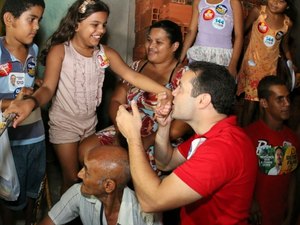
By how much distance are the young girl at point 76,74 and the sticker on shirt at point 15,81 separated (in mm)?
177

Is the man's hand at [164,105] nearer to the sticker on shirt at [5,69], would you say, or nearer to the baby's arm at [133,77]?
the baby's arm at [133,77]

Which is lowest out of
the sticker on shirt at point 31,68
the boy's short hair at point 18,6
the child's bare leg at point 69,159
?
the child's bare leg at point 69,159

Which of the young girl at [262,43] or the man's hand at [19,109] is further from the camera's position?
the young girl at [262,43]

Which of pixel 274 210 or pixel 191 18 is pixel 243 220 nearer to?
pixel 274 210

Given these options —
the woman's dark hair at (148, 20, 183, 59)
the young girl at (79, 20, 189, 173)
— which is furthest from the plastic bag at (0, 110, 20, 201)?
the woman's dark hair at (148, 20, 183, 59)

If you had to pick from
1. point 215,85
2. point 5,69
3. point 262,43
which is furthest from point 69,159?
point 262,43

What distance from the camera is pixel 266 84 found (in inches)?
149

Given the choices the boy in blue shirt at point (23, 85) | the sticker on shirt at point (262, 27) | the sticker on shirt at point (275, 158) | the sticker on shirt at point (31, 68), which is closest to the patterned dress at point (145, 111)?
the boy in blue shirt at point (23, 85)

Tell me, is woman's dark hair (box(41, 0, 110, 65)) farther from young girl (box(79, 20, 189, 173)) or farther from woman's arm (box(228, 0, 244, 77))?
woman's arm (box(228, 0, 244, 77))

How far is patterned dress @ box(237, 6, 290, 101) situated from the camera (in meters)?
4.11

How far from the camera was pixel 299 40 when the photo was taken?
5.01m

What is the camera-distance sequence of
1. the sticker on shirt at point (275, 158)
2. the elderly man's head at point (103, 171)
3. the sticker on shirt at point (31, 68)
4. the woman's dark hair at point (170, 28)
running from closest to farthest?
1. the elderly man's head at point (103, 171)
2. the sticker on shirt at point (31, 68)
3. the sticker on shirt at point (275, 158)
4. the woman's dark hair at point (170, 28)

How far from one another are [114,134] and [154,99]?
1.48ft

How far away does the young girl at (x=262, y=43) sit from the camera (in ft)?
13.5
